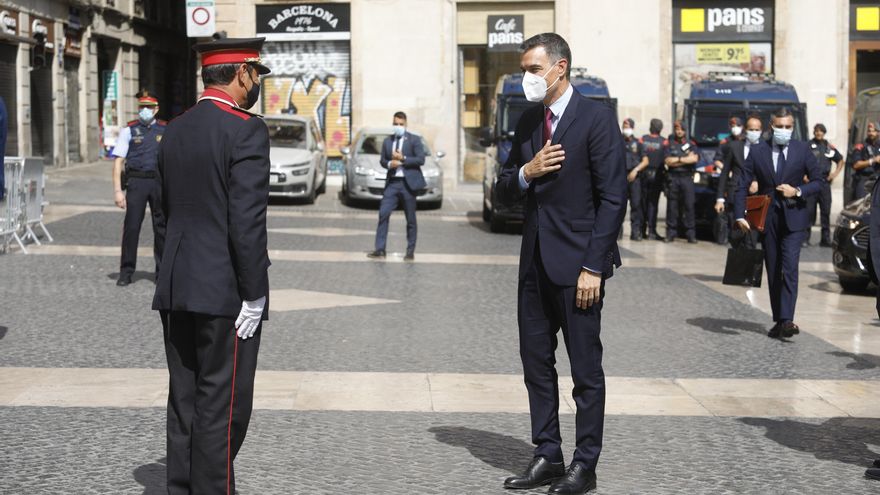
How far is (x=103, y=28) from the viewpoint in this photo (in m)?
36.0

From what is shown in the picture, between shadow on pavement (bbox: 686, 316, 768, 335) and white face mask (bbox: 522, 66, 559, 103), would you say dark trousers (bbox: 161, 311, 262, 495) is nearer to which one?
white face mask (bbox: 522, 66, 559, 103)

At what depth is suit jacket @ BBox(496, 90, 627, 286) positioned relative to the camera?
5777mm

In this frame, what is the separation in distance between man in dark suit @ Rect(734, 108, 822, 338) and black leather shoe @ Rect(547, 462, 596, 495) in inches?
200

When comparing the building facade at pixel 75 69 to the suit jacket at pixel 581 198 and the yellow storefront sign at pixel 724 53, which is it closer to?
the yellow storefront sign at pixel 724 53

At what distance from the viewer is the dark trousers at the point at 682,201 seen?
20594 mm

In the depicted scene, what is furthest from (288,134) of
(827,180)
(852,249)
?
(852,249)

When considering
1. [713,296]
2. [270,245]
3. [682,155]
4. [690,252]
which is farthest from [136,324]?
[682,155]

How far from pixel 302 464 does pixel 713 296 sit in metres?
7.89

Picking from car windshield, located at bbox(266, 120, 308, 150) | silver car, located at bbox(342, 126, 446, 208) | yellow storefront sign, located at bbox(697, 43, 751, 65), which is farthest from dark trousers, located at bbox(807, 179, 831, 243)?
yellow storefront sign, located at bbox(697, 43, 751, 65)

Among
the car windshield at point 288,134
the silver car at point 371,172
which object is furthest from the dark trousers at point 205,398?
the car windshield at point 288,134

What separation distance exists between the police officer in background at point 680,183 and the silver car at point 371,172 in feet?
17.8

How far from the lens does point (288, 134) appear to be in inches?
1061

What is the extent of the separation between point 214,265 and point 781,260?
262 inches

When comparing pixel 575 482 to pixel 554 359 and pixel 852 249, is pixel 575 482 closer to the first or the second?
pixel 554 359
